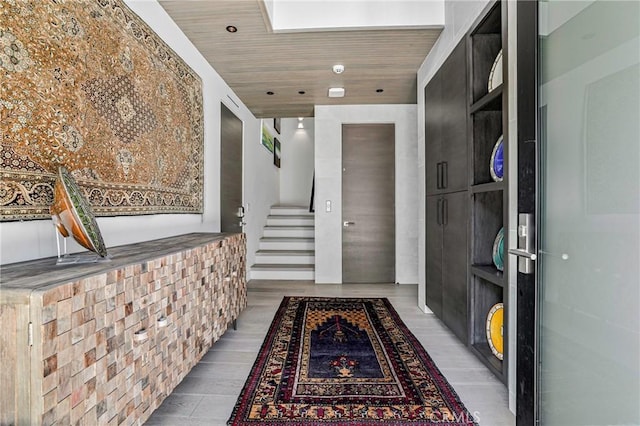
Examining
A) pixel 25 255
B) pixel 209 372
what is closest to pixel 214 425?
pixel 209 372

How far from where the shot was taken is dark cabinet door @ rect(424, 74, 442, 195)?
2.77m

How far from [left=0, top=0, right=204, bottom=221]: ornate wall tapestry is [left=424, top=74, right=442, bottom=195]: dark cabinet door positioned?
2.08 m

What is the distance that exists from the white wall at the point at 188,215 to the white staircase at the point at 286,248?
0.26 meters

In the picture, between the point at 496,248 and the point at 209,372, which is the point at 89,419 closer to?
the point at 209,372

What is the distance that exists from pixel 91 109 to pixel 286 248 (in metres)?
3.86

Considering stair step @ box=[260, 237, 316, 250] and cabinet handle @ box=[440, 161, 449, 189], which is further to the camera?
stair step @ box=[260, 237, 316, 250]

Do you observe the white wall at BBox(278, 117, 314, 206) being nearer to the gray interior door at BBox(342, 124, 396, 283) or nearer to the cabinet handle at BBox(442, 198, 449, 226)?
the gray interior door at BBox(342, 124, 396, 283)

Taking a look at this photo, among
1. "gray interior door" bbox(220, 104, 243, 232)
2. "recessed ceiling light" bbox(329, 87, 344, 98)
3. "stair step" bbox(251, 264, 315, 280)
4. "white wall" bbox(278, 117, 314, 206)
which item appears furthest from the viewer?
"white wall" bbox(278, 117, 314, 206)

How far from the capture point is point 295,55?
304cm

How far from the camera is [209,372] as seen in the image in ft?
6.48

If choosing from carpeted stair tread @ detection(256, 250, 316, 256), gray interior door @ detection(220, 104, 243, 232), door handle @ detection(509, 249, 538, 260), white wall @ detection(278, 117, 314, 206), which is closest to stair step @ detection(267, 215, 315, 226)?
carpeted stair tread @ detection(256, 250, 316, 256)

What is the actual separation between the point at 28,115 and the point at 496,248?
7.97ft

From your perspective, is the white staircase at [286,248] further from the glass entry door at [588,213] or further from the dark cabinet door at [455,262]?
the glass entry door at [588,213]

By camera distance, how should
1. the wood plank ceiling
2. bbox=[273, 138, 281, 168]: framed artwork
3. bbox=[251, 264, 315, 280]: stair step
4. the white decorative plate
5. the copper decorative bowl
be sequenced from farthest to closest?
bbox=[273, 138, 281, 168]: framed artwork
bbox=[251, 264, 315, 280]: stair step
the wood plank ceiling
the white decorative plate
the copper decorative bowl
